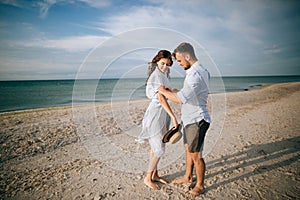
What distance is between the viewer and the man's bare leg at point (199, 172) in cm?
282

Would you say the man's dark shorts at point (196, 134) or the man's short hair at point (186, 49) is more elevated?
the man's short hair at point (186, 49)

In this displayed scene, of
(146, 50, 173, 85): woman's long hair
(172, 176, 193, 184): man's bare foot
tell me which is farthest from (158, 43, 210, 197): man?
(172, 176, 193, 184): man's bare foot

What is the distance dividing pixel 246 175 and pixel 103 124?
5.60m

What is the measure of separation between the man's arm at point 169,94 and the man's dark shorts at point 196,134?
1.69 feet

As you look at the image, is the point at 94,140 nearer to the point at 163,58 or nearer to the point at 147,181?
the point at 147,181

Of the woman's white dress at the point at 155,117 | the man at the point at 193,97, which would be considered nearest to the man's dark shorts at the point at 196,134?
the man at the point at 193,97

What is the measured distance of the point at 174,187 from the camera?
10.5ft

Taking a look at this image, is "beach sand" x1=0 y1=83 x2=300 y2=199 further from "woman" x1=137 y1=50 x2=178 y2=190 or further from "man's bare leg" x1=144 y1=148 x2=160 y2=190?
"woman" x1=137 y1=50 x2=178 y2=190

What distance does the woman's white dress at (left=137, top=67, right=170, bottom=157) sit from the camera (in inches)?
109

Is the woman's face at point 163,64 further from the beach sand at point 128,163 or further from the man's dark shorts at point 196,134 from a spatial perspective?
the beach sand at point 128,163

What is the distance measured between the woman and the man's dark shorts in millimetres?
241

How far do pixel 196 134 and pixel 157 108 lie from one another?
72 centimetres

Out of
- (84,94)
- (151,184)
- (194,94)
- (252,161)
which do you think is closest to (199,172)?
(151,184)

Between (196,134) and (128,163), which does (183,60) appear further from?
(128,163)
